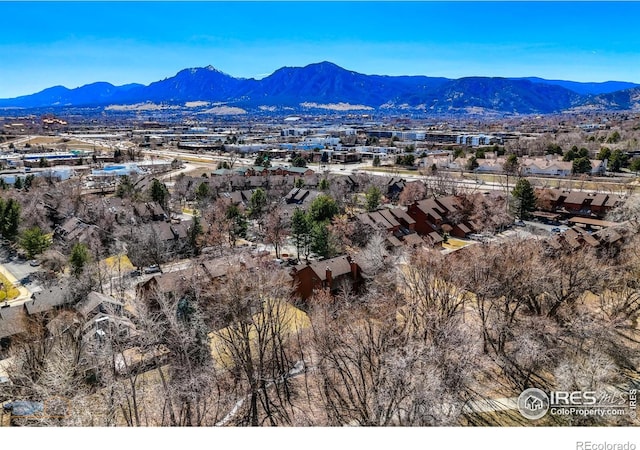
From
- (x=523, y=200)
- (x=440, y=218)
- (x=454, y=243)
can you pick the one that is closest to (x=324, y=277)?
(x=454, y=243)

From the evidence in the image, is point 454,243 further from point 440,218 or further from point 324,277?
point 324,277

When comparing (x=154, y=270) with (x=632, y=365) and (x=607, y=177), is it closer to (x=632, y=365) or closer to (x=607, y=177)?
(x=632, y=365)

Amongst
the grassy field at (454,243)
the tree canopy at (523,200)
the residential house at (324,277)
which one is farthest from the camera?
the tree canopy at (523,200)

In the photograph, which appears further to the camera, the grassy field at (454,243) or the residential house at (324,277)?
the grassy field at (454,243)

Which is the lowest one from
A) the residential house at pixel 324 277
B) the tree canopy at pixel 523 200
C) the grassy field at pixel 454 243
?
the grassy field at pixel 454 243

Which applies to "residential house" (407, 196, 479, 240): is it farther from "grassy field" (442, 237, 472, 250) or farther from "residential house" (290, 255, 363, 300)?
"residential house" (290, 255, 363, 300)

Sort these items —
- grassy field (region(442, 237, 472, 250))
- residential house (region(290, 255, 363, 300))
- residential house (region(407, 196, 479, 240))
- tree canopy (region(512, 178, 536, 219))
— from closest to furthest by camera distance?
residential house (region(290, 255, 363, 300)) < grassy field (region(442, 237, 472, 250)) < residential house (region(407, 196, 479, 240)) < tree canopy (region(512, 178, 536, 219))

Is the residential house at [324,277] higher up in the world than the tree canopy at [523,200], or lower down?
lower down

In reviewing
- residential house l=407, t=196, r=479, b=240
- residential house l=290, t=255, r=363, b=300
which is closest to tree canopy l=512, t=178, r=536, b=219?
residential house l=407, t=196, r=479, b=240

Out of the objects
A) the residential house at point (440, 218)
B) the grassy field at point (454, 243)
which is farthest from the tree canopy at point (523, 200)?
the grassy field at point (454, 243)

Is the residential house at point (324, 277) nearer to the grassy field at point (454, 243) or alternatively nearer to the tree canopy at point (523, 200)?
the grassy field at point (454, 243)

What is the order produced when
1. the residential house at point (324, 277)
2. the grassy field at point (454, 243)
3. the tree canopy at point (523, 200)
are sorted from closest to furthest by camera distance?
1. the residential house at point (324, 277)
2. the grassy field at point (454, 243)
3. the tree canopy at point (523, 200)
